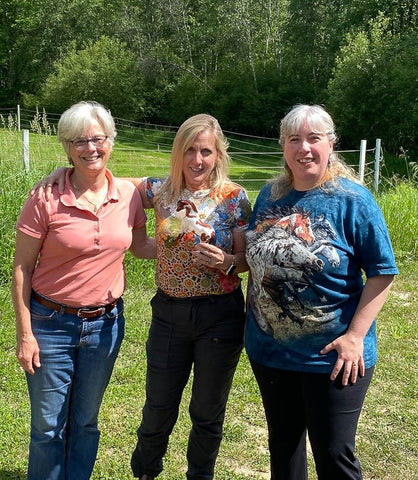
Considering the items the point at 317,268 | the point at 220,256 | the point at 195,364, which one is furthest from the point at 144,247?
the point at 317,268

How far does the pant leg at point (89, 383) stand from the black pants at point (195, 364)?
21 centimetres

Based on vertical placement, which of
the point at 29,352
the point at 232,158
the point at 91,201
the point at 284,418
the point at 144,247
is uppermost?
the point at 91,201

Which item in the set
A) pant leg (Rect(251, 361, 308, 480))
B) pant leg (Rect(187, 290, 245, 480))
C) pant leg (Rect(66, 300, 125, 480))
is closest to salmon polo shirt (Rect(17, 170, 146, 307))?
pant leg (Rect(66, 300, 125, 480))

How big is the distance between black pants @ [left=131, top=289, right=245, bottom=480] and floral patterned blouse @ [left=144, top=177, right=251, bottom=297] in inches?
2.2

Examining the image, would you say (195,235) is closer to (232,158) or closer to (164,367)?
(164,367)

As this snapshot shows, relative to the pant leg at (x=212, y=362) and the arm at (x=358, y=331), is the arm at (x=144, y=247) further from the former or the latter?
the arm at (x=358, y=331)

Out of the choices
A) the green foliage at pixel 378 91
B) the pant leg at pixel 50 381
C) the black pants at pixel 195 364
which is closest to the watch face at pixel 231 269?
the black pants at pixel 195 364

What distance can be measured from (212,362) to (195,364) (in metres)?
0.09

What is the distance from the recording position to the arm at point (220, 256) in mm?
2377

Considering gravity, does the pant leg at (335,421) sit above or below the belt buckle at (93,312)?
below

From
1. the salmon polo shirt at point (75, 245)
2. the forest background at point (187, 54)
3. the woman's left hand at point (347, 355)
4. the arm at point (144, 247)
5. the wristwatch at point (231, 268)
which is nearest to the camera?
the woman's left hand at point (347, 355)

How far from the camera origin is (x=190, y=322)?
2465 mm

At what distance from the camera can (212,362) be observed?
2.49 meters

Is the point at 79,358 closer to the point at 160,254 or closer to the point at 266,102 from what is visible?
the point at 160,254
